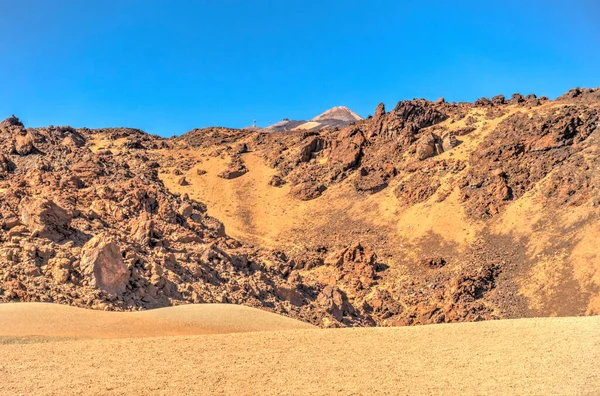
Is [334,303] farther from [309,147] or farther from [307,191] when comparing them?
[309,147]

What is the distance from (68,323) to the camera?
1574 centimetres

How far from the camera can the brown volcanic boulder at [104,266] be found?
18.4m

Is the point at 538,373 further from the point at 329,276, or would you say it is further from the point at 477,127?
the point at 477,127

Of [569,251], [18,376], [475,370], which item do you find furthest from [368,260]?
[18,376]

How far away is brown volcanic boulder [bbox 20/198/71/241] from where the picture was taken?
19.7 metres

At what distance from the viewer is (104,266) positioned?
18.6 m

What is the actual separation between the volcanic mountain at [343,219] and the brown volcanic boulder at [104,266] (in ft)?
0.21

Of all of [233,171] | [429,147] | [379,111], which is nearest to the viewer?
[429,147]

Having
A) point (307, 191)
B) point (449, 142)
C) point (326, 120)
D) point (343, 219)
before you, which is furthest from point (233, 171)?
point (326, 120)

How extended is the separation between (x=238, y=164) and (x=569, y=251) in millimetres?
39310

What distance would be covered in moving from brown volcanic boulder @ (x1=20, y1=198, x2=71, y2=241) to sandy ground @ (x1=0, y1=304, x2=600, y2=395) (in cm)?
450

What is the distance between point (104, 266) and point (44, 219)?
3.37 m

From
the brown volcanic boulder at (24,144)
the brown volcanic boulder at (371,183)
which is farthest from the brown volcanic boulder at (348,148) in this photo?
the brown volcanic boulder at (24,144)

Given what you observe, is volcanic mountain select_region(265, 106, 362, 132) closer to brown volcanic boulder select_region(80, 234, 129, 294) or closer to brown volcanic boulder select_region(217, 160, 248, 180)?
brown volcanic boulder select_region(217, 160, 248, 180)
